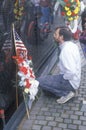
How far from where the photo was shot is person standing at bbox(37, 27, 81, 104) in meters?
5.77

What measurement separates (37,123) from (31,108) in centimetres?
58

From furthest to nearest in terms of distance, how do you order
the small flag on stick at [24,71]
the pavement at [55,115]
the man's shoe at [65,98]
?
the man's shoe at [65,98] < the pavement at [55,115] < the small flag on stick at [24,71]

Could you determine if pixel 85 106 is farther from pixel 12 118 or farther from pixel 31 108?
pixel 12 118

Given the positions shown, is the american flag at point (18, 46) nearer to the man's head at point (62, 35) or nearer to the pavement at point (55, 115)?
the man's head at point (62, 35)

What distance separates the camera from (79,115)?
5.61 m

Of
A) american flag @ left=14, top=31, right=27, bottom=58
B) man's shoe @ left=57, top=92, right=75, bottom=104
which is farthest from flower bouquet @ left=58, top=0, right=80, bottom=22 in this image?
american flag @ left=14, top=31, right=27, bottom=58

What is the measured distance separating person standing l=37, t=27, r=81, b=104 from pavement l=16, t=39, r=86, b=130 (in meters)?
0.18

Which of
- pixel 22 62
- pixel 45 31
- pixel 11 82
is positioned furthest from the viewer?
pixel 45 31

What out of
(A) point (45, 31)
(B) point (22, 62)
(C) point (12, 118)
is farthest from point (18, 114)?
(A) point (45, 31)

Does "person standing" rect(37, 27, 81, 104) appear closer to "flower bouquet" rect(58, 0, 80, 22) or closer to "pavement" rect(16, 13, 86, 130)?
"pavement" rect(16, 13, 86, 130)

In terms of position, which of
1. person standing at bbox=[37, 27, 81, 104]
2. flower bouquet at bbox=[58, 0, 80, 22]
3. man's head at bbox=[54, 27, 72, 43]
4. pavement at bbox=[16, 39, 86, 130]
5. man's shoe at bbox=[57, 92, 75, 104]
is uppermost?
flower bouquet at bbox=[58, 0, 80, 22]

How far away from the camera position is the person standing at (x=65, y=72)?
18.9 ft

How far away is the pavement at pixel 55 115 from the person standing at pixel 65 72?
6.9 inches

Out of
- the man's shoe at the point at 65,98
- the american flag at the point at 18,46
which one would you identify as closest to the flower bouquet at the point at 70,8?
the man's shoe at the point at 65,98
